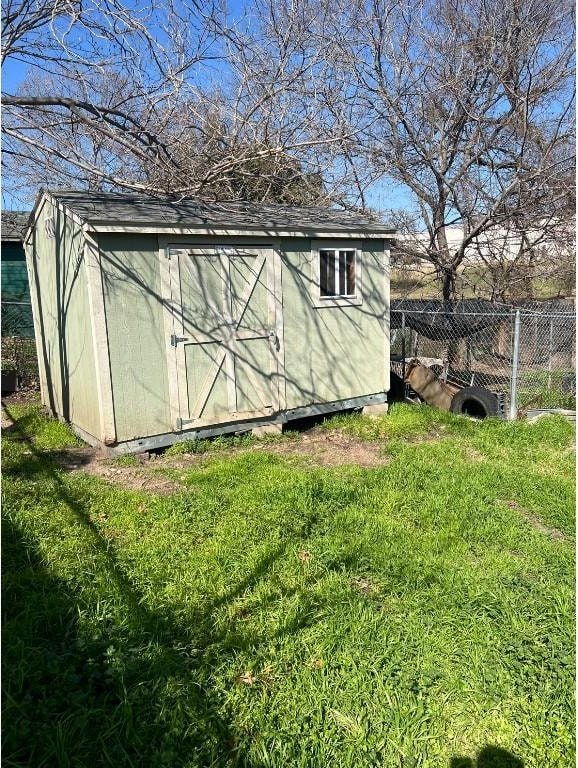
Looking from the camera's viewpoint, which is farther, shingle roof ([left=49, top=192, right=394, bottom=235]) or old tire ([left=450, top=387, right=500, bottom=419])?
old tire ([left=450, top=387, right=500, bottom=419])

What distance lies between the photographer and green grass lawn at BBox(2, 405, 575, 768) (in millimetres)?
2439

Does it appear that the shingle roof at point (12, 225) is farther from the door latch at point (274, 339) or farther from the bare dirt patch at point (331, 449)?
the bare dirt patch at point (331, 449)

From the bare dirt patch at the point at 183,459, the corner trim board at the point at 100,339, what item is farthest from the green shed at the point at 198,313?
the bare dirt patch at the point at 183,459

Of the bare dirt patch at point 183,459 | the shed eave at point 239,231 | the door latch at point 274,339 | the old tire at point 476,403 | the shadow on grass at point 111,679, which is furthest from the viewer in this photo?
the old tire at point 476,403

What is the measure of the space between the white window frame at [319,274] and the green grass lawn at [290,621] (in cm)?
293

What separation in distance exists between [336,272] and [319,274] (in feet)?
1.11

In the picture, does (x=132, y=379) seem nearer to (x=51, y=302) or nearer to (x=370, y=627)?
A: (x=51, y=302)

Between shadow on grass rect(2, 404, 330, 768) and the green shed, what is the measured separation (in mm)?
2919

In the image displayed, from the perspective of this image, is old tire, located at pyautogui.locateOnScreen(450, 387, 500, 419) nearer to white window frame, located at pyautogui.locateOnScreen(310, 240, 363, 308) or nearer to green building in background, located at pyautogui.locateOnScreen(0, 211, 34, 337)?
white window frame, located at pyautogui.locateOnScreen(310, 240, 363, 308)

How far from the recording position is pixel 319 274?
7504 mm

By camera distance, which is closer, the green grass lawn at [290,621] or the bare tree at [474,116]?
the green grass lawn at [290,621]

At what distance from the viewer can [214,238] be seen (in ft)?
21.4

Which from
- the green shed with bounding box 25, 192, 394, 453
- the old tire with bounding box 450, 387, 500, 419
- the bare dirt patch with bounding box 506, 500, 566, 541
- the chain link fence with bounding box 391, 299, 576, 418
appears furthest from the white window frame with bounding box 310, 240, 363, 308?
the bare dirt patch with bounding box 506, 500, 566, 541

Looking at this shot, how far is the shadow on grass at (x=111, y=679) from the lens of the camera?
2.35 metres
